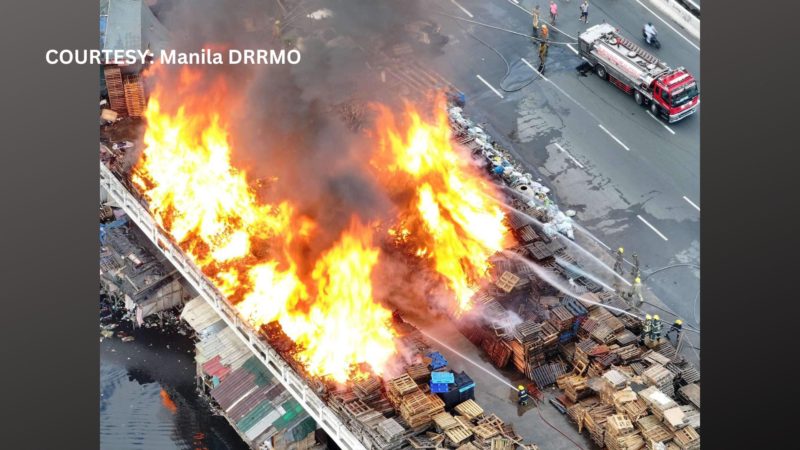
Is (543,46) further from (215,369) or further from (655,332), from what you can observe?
(215,369)

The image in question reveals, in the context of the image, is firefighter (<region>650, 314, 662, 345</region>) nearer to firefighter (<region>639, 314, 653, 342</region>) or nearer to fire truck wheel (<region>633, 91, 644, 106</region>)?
firefighter (<region>639, 314, 653, 342</region>)

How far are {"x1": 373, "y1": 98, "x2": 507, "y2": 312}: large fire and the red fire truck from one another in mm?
9178

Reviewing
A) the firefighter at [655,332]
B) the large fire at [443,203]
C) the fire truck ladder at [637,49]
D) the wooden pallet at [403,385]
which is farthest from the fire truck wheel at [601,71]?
the wooden pallet at [403,385]

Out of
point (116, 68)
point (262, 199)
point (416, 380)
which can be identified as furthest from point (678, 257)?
point (116, 68)

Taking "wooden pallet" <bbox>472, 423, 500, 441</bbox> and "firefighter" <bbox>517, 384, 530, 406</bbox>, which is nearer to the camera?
"wooden pallet" <bbox>472, 423, 500, 441</bbox>

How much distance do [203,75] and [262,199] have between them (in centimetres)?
609

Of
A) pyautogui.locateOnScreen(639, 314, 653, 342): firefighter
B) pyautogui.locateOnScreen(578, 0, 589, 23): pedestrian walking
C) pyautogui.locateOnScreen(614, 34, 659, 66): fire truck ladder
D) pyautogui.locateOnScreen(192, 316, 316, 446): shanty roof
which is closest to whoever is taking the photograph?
pyautogui.locateOnScreen(192, 316, 316, 446): shanty roof

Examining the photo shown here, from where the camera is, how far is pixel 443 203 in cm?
5275

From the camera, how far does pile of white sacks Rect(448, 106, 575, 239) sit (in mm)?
54000

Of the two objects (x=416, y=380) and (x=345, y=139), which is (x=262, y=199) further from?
(x=416, y=380)

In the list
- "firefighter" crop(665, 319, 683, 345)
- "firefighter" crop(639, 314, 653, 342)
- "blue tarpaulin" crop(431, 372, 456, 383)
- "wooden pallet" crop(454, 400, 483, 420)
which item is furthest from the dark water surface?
"firefighter" crop(665, 319, 683, 345)

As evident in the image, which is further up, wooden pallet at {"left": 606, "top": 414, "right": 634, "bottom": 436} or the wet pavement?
the wet pavement

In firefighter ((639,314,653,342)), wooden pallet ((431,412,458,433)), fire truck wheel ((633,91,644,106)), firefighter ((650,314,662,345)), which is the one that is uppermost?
wooden pallet ((431,412,458,433))

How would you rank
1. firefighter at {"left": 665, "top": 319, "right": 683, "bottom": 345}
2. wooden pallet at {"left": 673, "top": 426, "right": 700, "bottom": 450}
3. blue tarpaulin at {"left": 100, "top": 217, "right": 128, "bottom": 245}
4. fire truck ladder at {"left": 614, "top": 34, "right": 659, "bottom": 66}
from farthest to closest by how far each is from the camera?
fire truck ladder at {"left": 614, "top": 34, "right": 659, "bottom": 66} → blue tarpaulin at {"left": 100, "top": 217, "right": 128, "bottom": 245} → firefighter at {"left": 665, "top": 319, "right": 683, "bottom": 345} → wooden pallet at {"left": 673, "top": 426, "right": 700, "bottom": 450}
